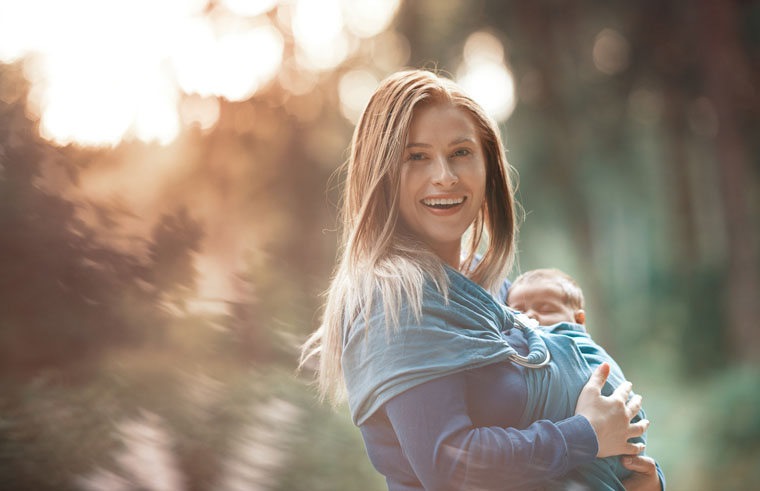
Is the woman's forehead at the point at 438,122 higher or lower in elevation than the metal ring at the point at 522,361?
higher

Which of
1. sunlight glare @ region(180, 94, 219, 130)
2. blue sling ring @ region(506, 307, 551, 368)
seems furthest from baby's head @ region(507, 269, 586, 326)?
sunlight glare @ region(180, 94, 219, 130)

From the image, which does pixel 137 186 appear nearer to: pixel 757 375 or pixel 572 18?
pixel 757 375

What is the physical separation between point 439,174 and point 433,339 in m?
0.45

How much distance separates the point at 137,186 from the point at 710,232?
12.5m

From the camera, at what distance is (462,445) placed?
53.5 inches

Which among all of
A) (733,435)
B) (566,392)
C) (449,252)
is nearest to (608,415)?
(566,392)

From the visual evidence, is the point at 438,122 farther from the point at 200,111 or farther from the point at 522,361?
the point at 200,111

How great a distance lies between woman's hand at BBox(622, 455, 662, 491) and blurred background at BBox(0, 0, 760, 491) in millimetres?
1265

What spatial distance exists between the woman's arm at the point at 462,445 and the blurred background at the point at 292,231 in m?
0.92

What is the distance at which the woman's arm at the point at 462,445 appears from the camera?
4.48 feet

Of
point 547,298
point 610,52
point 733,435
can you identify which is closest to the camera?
point 547,298

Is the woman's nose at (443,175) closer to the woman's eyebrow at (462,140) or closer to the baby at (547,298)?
the woman's eyebrow at (462,140)

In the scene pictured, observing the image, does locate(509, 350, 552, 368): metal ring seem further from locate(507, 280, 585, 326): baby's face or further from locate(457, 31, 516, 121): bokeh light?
locate(457, 31, 516, 121): bokeh light

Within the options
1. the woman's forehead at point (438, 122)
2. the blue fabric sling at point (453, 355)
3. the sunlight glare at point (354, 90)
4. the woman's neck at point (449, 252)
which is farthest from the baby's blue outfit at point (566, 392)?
the sunlight glare at point (354, 90)
